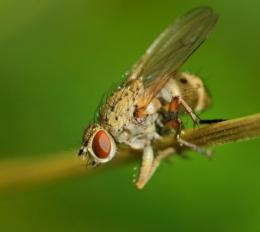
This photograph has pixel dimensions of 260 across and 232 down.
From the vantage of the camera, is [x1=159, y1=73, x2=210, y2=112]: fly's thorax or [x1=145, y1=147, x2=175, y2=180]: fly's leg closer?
[x1=145, y1=147, x2=175, y2=180]: fly's leg

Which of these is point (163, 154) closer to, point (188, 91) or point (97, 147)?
point (97, 147)

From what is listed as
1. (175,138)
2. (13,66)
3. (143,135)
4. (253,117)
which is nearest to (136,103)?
(143,135)

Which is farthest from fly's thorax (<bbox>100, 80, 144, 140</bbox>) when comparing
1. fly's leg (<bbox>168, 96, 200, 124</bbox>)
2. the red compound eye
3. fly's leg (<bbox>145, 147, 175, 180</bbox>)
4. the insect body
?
fly's leg (<bbox>145, 147, 175, 180</bbox>)

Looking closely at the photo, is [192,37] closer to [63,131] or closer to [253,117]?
[253,117]

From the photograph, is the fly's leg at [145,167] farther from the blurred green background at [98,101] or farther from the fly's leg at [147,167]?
the blurred green background at [98,101]

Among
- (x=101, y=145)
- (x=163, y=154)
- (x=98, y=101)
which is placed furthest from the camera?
(x=98, y=101)

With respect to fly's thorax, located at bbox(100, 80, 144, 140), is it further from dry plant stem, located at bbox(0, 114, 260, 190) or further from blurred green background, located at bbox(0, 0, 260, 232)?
blurred green background, located at bbox(0, 0, 260, 232)

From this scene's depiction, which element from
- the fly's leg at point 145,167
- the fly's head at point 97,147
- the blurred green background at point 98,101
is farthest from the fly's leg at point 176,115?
the blurred green background at point 98,101

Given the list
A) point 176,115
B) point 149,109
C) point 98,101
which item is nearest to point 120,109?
point 149,109
